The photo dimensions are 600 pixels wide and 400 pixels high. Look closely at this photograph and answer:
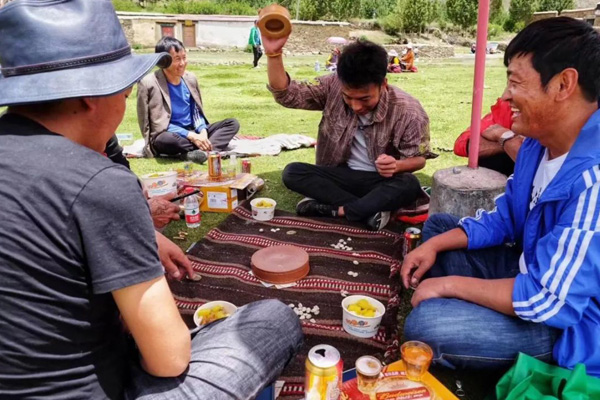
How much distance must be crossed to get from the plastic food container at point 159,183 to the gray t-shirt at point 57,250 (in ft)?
9.87

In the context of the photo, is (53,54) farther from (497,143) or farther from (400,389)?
(497,143)

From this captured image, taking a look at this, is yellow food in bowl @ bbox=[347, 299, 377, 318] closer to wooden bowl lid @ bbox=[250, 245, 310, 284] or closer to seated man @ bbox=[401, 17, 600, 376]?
seated man @ bbox=[401, 17, 600, 376]

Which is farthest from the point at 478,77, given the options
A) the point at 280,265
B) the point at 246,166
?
the point at 246,166

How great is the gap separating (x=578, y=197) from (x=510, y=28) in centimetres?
4932

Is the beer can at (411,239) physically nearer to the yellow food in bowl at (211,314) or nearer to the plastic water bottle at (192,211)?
the yellow food in bowl at (211,314)

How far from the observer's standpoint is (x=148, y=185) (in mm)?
4258

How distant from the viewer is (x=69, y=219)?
1.16 meters

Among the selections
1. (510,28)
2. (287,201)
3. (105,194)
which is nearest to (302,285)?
(287,201)

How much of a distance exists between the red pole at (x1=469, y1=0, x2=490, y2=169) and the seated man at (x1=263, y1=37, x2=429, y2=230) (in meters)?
0.53

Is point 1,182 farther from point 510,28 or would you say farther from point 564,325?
point 510,28

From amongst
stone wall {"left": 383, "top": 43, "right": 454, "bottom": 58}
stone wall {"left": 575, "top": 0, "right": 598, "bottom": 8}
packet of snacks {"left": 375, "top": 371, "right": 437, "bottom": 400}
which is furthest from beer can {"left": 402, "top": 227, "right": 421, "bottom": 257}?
stone wall {"left": 575, "top": 0, "right": 598, "bottom": 8}

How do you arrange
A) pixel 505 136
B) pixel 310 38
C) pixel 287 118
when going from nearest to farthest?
pixel 505 136 < pixel 287 118 < pixel 310 38

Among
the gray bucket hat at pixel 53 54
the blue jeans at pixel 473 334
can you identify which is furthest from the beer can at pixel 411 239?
the gray bucket hat at pixel 53 54

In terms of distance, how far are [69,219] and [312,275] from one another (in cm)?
230
